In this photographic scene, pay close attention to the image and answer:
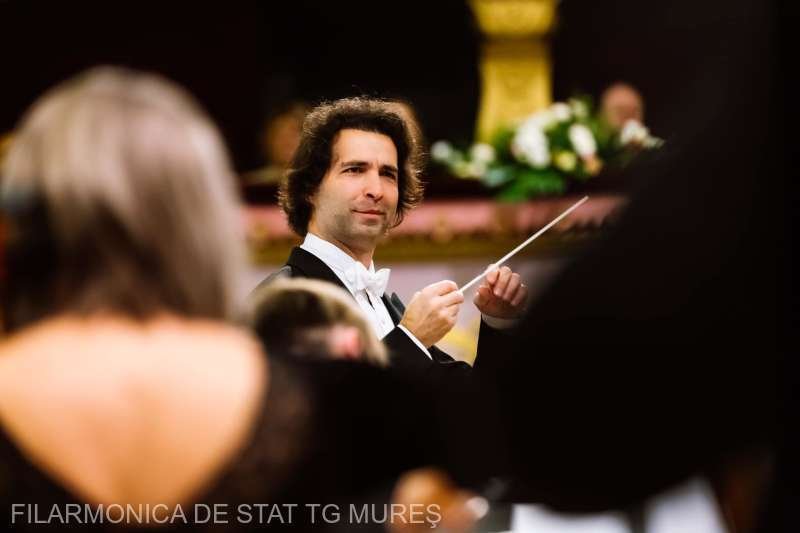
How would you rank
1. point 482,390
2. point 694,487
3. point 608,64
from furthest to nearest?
point 608,64
point 694,487
point 482,390

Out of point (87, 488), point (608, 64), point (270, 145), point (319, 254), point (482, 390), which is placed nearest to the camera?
point (87, 488)

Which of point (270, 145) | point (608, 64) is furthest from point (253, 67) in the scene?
point (608, 64)

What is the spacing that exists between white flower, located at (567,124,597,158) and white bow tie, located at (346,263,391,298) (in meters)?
1.37

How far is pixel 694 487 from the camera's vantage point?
179cm

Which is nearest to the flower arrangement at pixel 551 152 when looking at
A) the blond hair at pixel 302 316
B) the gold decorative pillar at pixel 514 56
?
the gold decorative pillar at pixel 514 56

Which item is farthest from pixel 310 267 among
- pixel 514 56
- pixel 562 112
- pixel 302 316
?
pixel 514 56

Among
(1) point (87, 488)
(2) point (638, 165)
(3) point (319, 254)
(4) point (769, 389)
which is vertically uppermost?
(3) point (319, 254)

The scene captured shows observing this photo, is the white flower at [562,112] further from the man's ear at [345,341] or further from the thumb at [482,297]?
the man's ear at [345,341]

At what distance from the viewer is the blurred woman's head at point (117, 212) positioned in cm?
142

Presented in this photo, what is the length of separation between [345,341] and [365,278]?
761mm

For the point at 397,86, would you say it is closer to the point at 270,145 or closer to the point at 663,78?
the point at 270,145

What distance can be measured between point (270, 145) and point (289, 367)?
322cm

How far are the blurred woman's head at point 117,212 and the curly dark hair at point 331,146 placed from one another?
1.26 metres

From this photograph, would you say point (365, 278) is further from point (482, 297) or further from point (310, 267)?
point (482, 297)
